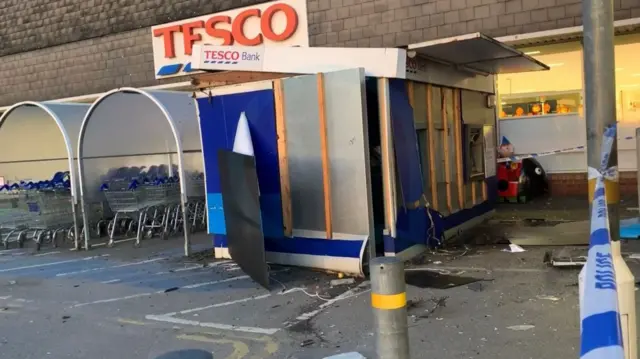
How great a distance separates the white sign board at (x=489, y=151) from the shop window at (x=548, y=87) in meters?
3.34

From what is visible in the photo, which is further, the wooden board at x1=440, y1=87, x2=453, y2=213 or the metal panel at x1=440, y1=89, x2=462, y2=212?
the metal panel at x1=440, y1=89, x2=462, y2=212

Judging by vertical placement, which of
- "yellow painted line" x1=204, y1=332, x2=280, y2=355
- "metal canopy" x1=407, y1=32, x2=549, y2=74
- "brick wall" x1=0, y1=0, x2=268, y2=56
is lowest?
"yellow painted line" x1=204, y1=332, x2=280, y2=355

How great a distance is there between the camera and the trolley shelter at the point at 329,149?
287 inches

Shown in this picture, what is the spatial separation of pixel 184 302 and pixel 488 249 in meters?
4.25

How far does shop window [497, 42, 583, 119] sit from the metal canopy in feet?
13.5

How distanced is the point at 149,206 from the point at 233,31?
6.46 m

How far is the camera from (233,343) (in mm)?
5328

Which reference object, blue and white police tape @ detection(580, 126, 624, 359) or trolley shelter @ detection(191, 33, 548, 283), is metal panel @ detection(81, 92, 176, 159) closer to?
trolley shelter @ detection(191, 33, 548, 283)

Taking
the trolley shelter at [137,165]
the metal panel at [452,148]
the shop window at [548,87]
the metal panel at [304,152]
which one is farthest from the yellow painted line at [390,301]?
the shop window at [548,87]

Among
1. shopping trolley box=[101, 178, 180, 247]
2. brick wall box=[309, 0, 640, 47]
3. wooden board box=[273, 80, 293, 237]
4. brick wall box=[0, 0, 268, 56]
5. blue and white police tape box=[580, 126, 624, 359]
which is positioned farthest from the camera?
brick wall box=[0, 0, 268, 56]

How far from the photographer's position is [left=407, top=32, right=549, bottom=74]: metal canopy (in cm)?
732

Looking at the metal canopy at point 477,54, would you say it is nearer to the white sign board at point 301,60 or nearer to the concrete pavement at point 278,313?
the white sign board at point 301,60

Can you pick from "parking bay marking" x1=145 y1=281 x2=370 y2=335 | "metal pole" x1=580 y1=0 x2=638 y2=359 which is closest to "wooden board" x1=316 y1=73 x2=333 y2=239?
"parking bay marking" x1=145 y1=281 x2=370 y2=335

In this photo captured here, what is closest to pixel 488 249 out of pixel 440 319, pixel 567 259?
pixel 567 259
